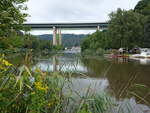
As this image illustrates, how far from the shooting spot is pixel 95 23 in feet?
249

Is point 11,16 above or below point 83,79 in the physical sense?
above

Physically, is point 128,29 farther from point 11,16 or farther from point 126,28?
point 11,16

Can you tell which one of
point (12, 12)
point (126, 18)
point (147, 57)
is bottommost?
point (147, 57)

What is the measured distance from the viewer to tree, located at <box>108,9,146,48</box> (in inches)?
1310

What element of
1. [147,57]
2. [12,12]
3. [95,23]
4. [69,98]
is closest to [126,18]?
[147,57]

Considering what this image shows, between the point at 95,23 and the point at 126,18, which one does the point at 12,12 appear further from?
the point at 95,23

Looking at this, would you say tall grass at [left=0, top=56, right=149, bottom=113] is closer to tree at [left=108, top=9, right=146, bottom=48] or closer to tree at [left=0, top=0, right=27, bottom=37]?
tree at [left=0, top=0, right=27, bottom=37]

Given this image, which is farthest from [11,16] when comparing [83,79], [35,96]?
[35,96]

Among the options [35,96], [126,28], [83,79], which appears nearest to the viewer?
[35,96]

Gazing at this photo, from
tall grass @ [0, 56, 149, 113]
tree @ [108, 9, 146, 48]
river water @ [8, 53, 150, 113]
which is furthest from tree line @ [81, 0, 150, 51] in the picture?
tall grass @ [0, 56, 149, 113]

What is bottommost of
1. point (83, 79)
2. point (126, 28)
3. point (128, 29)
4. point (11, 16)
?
point (83, 79)

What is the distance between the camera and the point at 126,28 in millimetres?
33344

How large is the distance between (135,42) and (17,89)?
1346 inches

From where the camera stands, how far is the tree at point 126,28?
1310 inches
